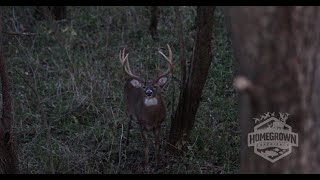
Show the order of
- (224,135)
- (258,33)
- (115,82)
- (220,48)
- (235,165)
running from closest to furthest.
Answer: (258,33) → (235,165) → (224,135) → (115,82) → (220,48)

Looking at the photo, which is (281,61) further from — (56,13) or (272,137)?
(56,13)

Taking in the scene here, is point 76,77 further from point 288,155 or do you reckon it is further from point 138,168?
point 288,155

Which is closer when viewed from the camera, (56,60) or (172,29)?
(56,60)

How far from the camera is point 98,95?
24.9 feet

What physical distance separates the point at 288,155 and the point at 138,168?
3.49 meters

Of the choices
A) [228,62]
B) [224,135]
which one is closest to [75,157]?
[224,135]

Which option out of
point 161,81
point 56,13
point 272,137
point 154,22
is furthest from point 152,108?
point 56,13

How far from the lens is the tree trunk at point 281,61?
2303mm

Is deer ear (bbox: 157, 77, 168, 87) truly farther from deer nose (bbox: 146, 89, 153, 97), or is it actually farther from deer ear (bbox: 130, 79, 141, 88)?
deer ear (bbox: 130, 79, 141, 88)

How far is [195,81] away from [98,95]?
7.15 ft

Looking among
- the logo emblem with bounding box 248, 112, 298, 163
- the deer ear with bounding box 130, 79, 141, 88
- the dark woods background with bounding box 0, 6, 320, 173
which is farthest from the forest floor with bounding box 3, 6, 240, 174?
the logo emblem with bounding box 248, 112, 298, 163

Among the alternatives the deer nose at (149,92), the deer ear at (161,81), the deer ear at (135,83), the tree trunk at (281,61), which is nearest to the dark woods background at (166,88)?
the tree trunk at (281,61)

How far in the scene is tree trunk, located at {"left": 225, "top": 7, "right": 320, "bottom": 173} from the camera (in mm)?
2303

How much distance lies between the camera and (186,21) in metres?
10.3
